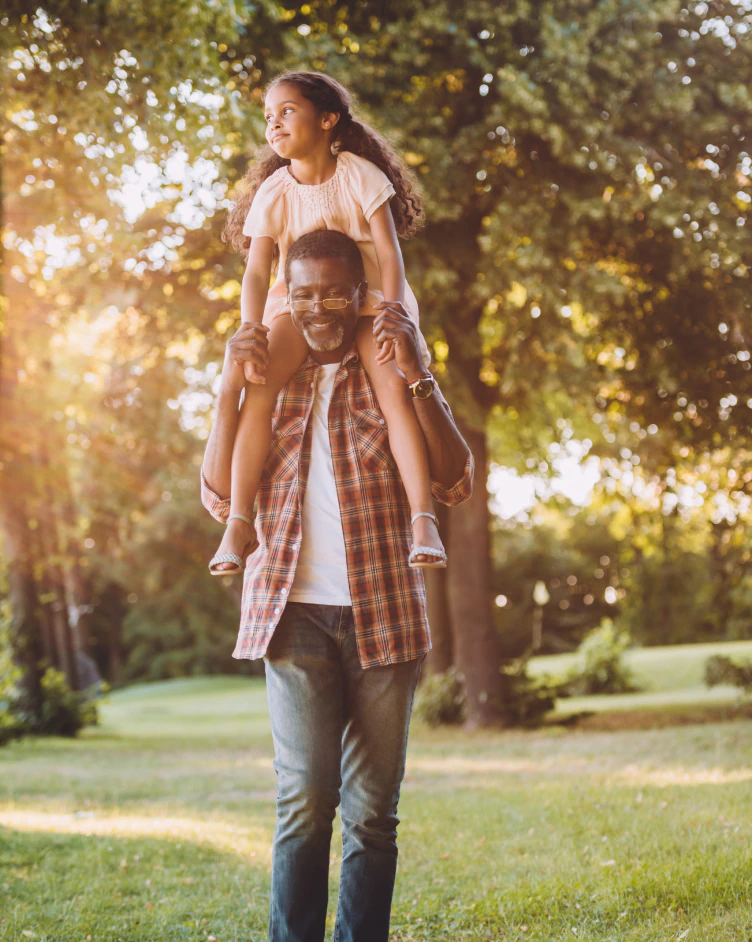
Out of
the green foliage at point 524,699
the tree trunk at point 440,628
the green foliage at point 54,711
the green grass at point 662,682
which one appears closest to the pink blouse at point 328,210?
the green foliage at point 524,699

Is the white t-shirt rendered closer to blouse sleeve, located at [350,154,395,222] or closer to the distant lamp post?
blouse sleeve, located at [350,154,395,222]

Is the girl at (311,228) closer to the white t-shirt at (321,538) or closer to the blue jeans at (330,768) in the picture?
the white t-shirt at (321,538)

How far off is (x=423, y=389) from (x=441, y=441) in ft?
0.53

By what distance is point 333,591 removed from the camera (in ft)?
8.89

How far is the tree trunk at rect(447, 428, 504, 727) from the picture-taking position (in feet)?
41.2

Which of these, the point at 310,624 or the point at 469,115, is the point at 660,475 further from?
the point at 310,624

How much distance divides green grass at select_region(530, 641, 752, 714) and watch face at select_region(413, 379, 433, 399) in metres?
13.4

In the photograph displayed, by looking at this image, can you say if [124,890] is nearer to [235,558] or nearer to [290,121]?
[235,558]

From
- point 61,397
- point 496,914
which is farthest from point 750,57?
point 61,397

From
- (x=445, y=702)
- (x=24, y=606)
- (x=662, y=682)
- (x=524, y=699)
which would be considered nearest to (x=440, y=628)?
(x=445, y=702)

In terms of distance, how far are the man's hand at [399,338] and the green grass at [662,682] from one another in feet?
44.2

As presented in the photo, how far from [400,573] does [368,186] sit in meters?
1.18

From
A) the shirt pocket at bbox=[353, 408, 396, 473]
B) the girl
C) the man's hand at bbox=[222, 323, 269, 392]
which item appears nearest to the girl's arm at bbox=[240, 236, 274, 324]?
the girl

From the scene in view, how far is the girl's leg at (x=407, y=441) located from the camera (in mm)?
2750
